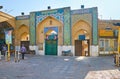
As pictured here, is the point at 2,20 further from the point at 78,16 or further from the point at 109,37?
the point at 109,37

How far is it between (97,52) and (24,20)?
41.3 feet

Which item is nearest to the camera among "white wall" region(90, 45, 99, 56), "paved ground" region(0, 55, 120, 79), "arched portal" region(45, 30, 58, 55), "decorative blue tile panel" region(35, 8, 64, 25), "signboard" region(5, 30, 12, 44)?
"paved ground" region(0, 55, 120, 79)

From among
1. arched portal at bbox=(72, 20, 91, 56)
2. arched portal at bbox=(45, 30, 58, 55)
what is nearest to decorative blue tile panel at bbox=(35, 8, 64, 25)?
arched portal at bbox=(45, 30, 58, 55)

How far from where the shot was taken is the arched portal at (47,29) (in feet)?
101

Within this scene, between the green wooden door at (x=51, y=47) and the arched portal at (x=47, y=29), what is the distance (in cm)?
33

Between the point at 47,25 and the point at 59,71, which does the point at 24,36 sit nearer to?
the point at 47,25

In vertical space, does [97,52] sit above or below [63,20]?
below

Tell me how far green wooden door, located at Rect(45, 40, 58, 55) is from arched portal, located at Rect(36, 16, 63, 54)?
33 centimetres

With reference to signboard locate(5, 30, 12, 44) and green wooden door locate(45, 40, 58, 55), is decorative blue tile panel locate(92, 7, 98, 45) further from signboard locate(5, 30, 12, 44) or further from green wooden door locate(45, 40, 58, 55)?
signboard locate(5, 30, 12, 44)

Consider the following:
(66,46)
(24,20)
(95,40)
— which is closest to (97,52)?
(95,40)

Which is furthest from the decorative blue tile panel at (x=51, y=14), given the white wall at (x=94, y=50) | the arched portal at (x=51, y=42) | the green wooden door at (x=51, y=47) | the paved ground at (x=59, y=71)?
the paved ground at (x=59, y=71)

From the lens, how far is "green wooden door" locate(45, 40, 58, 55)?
3155 centimetres

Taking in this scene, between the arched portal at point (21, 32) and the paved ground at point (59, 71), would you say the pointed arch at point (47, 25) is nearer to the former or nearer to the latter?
the arched portal at point (21, 32)

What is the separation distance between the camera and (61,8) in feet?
100
